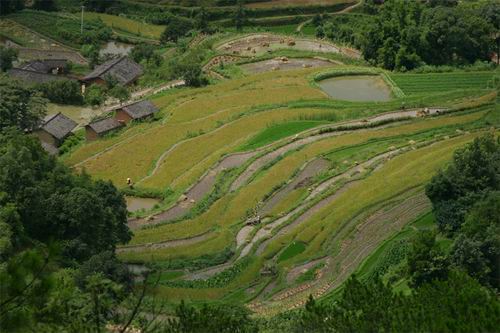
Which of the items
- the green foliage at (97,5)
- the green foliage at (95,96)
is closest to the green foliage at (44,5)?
the green foliage at (97,5)

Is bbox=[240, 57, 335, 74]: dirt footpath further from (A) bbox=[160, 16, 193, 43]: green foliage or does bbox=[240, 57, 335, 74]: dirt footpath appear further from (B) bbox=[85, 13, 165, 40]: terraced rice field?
(B) bbox=[85, 13, 165, 40]: terraced rice field

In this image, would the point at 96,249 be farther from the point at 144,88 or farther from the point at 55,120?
the point at 144,88

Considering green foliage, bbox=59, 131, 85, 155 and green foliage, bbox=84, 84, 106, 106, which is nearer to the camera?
green foliage, bbox=59, 131, 85, 155

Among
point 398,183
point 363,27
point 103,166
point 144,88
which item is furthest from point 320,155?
point 363,27

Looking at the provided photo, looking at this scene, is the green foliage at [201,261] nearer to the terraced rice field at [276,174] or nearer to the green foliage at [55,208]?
the terraced rice field at [276,174]

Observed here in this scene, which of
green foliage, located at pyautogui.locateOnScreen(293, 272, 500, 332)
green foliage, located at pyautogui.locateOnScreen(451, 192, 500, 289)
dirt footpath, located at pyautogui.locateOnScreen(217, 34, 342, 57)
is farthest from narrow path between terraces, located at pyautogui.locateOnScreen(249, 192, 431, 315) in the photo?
dirt footpath, located at pyautogui.locateOnScreen(217, 34, 342, 57)

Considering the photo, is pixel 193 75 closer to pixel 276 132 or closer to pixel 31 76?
pixel 31 76
